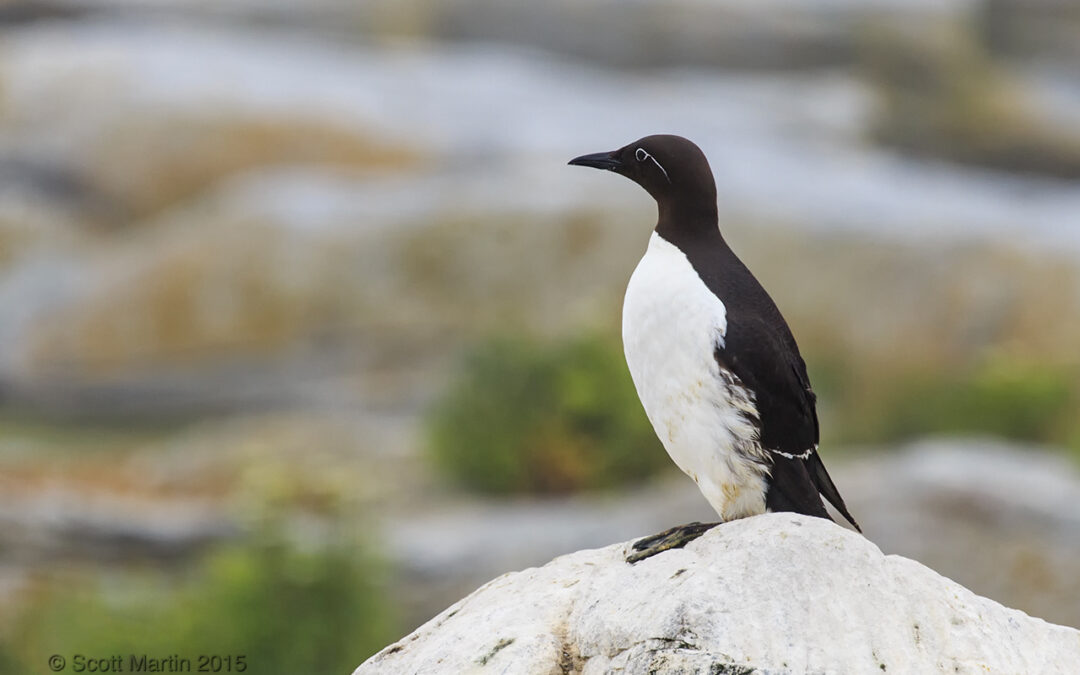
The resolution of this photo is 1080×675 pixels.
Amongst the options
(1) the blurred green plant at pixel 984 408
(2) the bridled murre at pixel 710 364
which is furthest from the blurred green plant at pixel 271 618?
(1) the blurred green plant at pixel 984 408

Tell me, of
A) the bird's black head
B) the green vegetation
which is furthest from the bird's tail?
the green vegetation

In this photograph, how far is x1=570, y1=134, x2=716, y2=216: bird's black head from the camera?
433cm

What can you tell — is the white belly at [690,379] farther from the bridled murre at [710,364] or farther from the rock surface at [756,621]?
the rock surface at [756,621]

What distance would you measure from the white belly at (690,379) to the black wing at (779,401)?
39 millimetres

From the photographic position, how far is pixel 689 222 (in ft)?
14.3

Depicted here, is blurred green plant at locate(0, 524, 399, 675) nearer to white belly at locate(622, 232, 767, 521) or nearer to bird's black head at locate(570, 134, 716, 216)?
white belly at locate(622, 232, 767, 521)

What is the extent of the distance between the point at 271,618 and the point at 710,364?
3.88m

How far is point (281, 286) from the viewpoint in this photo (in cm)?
1692

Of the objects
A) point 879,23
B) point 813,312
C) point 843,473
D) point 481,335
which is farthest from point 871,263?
point 879,23

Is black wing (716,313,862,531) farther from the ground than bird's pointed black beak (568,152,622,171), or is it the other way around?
bird's pointed black beak (568,152,622,171)

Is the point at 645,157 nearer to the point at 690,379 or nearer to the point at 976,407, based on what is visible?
the point at 690,379

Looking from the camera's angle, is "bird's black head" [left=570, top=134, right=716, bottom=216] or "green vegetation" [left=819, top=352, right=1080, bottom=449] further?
Answer: "green vegetation" [left=819, top=352, right=1080, bottom=449]

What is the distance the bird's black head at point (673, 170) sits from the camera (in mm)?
4328

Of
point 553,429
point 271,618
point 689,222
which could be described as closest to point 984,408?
point 553,429
